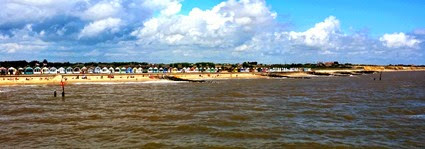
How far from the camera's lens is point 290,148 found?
19828mm

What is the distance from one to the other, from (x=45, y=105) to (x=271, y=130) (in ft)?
80.8

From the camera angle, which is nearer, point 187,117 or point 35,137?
point 35,137

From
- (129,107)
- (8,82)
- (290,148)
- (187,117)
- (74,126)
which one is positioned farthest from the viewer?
(8,82)

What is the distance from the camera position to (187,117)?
3012cm

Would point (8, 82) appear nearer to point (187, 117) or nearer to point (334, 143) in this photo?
point (187, 117)

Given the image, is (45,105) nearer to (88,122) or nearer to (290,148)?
(88,122)

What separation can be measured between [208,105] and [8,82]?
5080cm

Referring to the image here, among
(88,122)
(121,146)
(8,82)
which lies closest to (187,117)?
(88,122)

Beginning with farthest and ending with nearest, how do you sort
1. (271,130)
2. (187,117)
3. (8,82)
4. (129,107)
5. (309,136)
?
1. (8,82)
2. (129,107)
3. (187,117)
4. (271,130)
5. (309,136)

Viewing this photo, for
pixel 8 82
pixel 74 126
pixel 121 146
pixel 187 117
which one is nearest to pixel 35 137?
pixel 74 126

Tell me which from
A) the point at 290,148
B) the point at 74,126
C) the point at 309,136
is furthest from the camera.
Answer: the point at 74,126

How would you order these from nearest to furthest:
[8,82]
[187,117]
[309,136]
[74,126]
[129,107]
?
1. [309,136]
2. [74,126]
3. [187,117]
4. [129,107]
5. [8,82]

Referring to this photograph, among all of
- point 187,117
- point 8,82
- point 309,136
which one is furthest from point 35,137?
point 8,82

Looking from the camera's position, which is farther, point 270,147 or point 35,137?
point 35,137
